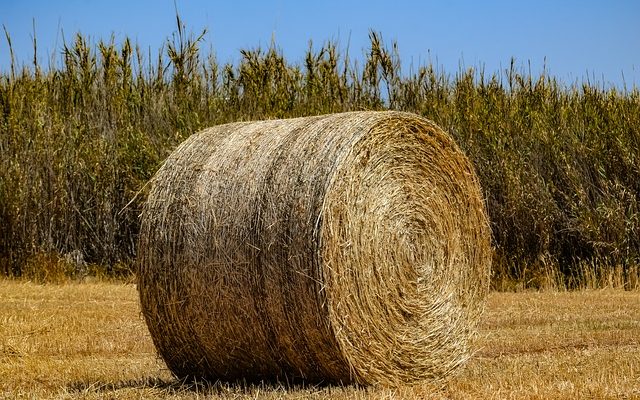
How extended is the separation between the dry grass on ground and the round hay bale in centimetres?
25

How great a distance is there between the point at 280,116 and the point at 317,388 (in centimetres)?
951

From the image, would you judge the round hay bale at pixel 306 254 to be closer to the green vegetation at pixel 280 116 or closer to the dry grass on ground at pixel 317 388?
the dry grass on ground at pixel 317 388

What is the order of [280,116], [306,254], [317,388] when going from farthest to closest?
[280,116] → [317,388] → [306,254]

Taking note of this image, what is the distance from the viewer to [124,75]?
16328mm

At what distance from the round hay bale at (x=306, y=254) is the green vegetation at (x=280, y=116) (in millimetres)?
7029

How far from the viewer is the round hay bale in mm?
6152

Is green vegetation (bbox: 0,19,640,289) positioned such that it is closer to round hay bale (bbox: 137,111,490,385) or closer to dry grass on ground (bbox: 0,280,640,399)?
dry grass on ground (bbox: 0,280,640,399)

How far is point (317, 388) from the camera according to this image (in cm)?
626

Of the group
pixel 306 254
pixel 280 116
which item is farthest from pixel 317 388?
pixel 280 116

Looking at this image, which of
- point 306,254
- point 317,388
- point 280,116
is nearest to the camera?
point 306,254

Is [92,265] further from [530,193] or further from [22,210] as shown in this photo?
[530,193]

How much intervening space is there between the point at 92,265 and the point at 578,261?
689 centimetres

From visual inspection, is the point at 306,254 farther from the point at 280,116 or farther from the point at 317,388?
the point at 280,116

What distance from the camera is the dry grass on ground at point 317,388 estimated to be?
20.8 feet
